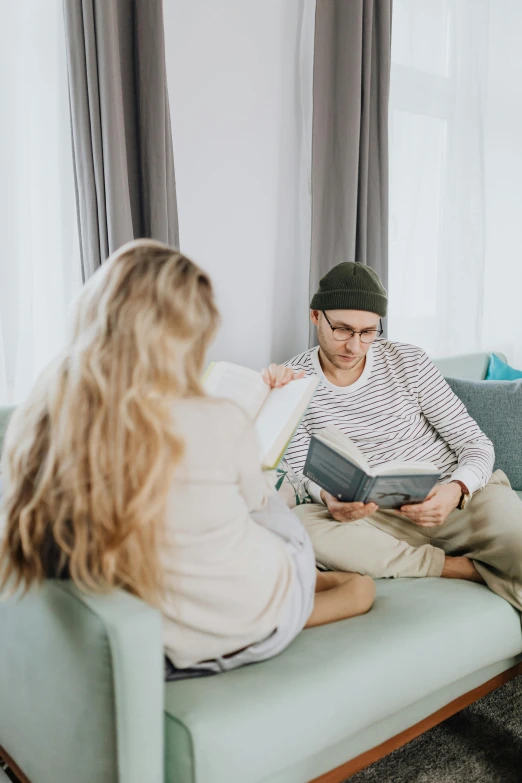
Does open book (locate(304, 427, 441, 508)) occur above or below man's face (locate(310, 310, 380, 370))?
below

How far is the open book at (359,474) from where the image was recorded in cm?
145

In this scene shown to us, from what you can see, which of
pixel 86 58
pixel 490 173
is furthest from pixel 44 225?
pixel 490 173

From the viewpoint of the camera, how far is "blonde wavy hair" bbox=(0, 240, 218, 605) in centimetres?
101

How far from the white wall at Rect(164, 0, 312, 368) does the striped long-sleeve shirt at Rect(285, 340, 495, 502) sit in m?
0.51

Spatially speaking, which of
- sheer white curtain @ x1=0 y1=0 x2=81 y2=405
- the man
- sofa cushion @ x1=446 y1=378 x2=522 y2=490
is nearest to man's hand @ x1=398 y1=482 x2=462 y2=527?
the man

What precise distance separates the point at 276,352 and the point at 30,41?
129cm

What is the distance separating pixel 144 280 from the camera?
106cm

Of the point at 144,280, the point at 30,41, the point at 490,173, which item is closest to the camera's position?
the point at 144,280

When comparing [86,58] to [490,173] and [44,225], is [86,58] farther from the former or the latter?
[490,173]

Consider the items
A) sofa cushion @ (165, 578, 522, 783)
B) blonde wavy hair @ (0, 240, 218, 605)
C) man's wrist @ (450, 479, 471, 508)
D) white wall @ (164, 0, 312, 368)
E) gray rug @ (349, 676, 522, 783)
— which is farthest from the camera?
white wall @ (164, 0, 312, 368)

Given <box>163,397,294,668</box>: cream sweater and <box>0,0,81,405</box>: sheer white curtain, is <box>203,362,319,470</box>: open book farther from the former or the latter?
<box>0,0,81,405</box>: sheer white curtain

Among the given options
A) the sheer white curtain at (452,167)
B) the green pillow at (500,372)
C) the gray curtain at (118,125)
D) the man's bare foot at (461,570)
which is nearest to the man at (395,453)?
the man's bare foot at (461,570)

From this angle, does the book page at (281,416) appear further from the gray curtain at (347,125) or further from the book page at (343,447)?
the gray curtain at (347,125)

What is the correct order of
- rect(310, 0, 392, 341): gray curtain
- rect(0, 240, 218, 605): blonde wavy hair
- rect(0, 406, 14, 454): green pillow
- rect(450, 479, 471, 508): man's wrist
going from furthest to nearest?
rect(310, 0, 392, 341): gray curtain → rect(450, 479, 471, 508): man's wrist → rect(0, 406, 14, 454): green pillow → rect(0, 240, 218, 605): blonde wavy hair
